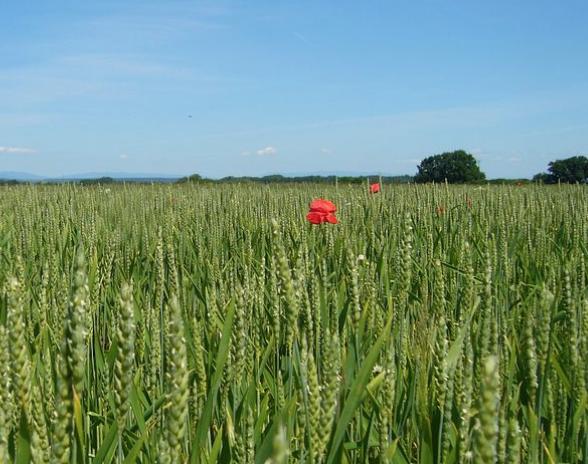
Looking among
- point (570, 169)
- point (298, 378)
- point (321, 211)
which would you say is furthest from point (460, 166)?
point (298, 378)

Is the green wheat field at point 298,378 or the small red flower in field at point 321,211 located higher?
the small red flower in field at point 321,211

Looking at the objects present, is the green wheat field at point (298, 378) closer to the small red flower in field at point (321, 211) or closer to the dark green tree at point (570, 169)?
the small red flower in field at point (321, 211)

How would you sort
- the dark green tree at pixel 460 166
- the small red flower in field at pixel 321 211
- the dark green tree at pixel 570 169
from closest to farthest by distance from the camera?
the small red flower in field at pixel 321 211
the dark green tree at pixel 570 169
the dark green tree at pixel 460 166

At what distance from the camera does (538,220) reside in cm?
323

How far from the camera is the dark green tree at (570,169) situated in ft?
80.9

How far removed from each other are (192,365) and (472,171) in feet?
95.2

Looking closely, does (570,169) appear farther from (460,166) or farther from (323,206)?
(323,206)

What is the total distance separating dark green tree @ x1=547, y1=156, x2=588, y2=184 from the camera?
24652 millimetres

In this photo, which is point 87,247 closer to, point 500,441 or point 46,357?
point 46,357

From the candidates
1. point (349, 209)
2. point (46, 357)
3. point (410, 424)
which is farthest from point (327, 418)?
point (349, 209)

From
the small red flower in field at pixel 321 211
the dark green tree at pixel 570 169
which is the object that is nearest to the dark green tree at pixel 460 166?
the dark green tree at pixel 570 169

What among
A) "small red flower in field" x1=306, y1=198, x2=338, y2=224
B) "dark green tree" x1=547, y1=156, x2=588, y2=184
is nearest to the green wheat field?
"small red flower in field" x1=306, y1=198, x2=338, y2=224

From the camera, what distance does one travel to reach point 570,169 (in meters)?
25.8

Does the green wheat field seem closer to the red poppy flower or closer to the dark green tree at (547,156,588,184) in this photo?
the red poppy flower
